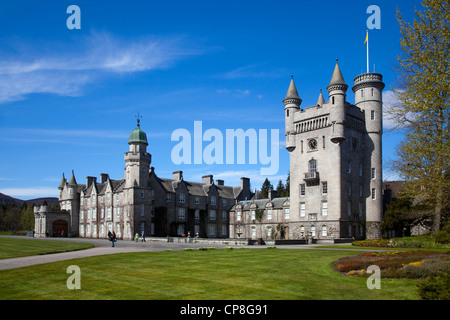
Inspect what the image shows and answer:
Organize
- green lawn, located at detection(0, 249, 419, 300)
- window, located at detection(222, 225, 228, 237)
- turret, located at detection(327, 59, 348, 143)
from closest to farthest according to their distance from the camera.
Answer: green lawn, located at detection(0, 249, 419, 300), turret, located at detection(327, 59, 348, 143), window, located at detection(222, 225, 228, 237)

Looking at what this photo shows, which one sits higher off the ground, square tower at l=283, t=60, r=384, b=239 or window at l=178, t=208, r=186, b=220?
square tower at l=283, t=60, r=384, b=239

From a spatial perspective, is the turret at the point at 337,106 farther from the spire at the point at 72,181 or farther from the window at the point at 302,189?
the spire at the point at 72,181

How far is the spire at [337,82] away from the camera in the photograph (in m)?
57.8

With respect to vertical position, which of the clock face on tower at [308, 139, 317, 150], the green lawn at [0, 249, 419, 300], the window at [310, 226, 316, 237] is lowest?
the window at [310, 226, 316, 237]

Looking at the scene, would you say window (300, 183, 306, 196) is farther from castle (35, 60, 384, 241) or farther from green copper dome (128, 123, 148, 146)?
green copper dome (128, 123, 148, 146)

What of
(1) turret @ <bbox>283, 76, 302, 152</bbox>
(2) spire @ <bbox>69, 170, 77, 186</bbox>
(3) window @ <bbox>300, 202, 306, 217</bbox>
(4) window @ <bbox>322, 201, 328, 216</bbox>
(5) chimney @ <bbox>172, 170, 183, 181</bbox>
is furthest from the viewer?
(2) spire @ <bbox>69, 170, 77, 186</bbox>

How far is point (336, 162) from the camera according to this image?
189 ft

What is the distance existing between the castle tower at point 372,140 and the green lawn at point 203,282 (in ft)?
135

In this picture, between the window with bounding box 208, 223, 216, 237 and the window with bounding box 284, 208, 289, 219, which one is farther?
the window with bounding box 208, 223, 216, 237

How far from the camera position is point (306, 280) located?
53.5 feet

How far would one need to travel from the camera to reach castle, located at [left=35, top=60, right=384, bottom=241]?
58.2 metres

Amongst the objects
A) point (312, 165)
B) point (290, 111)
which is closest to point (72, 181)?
point (290, 111)

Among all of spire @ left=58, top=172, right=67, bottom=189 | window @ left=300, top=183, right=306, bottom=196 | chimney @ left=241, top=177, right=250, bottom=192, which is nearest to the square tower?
window @ left=300, top=183, right=306, bottom=196

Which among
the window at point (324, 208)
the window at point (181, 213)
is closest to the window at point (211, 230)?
the window at point (181, 213)
